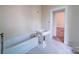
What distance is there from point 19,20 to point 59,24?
73 cm

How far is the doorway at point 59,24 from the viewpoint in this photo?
6.15ft

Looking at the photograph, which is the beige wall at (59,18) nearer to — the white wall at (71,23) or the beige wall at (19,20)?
the white wall at (71,23)

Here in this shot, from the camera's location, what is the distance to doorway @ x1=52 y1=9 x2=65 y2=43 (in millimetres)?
1873

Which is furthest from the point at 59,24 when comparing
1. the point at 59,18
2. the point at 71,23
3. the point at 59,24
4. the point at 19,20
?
the point at 19,20

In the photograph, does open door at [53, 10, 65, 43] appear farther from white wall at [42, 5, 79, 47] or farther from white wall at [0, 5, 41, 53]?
white wall at [0, 5, 41, 53]

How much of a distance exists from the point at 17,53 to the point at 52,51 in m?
0.59

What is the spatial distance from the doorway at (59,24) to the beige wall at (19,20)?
0.99ft

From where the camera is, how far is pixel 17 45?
1.82 metres

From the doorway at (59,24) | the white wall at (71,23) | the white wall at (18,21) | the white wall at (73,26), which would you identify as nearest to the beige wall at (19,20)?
the white wall at (18,21)

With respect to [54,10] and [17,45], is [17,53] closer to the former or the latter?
[17,45]

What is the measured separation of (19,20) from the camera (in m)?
1.86

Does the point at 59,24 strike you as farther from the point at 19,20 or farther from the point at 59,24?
the point at 19,20

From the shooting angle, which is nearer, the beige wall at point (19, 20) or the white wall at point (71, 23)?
the beige wall at point (19, 20)
